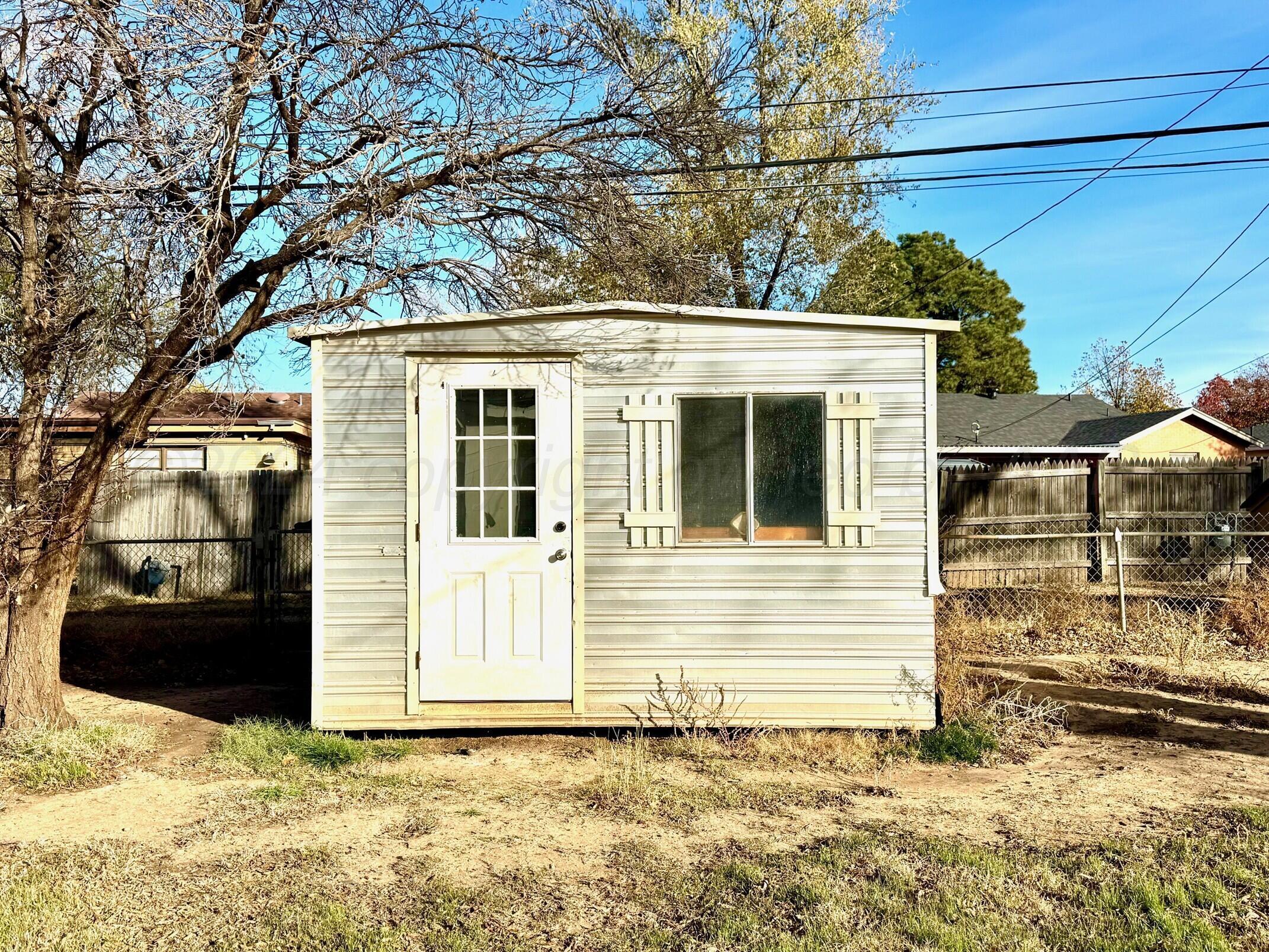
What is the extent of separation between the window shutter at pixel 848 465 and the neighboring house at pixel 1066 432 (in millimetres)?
13462

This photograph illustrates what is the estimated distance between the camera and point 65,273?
6.38m

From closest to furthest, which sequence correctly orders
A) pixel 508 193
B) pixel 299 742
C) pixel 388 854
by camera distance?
pixel 388 854 → pixel 299 742 → pixel 508 193

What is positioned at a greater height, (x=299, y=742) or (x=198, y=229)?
(x=198, y=229)

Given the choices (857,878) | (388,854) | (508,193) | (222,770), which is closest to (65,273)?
(508,193)

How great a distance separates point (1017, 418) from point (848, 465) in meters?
18.9

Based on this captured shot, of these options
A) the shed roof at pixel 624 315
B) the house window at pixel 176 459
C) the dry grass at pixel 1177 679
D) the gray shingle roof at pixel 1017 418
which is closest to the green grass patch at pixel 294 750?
the shed roof at pixel 624 315

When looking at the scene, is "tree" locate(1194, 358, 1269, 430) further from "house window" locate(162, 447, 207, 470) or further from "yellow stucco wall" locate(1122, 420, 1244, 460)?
"house window" locate(162, 447, 207, 470)

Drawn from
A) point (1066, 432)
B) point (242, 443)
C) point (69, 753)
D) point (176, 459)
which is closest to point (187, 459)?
point (176, 459)

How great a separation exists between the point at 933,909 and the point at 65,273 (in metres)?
6.47

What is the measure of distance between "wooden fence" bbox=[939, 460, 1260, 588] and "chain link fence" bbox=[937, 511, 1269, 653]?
2cm

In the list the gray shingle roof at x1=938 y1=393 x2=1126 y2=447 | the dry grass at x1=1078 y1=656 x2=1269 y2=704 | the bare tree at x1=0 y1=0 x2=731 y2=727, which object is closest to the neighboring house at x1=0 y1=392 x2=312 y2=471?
the bare tree at x1=0 y1=0 x2=731 y2=727

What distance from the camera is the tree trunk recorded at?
20.4 ft

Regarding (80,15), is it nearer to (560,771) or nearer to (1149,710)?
(560,771)

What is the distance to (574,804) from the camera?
199 inches
